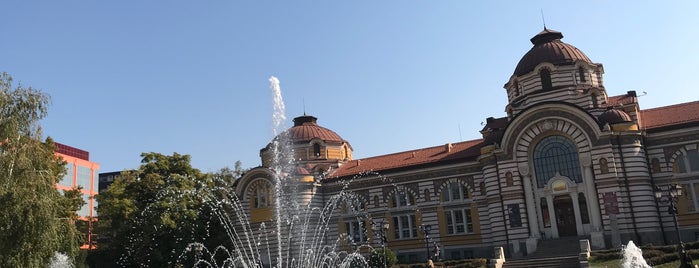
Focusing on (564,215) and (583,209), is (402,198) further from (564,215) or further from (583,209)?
(583,209)

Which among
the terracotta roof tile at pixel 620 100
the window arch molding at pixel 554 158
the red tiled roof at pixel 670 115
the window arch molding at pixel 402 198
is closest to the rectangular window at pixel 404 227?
the window arch molding at pixel 402 198

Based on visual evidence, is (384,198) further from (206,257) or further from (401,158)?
(206,257)

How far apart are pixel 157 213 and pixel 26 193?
755 inches

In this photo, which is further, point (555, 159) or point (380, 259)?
point (555, 159)

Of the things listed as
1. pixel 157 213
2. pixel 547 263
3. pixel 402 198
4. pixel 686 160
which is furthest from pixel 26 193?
pixel 686 160

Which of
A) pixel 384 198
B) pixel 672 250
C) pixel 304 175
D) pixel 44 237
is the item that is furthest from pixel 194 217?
pixel 672 250

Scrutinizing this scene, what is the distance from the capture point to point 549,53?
4181 centimetres

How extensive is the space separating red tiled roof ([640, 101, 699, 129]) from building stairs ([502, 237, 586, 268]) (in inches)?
353

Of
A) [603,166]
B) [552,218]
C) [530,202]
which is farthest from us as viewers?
[530,202]

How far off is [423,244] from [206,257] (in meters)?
16.0

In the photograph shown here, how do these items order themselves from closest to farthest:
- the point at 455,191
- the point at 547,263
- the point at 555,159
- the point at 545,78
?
the point at 547,263
the point at 555,159
the point at 545,78
the point at 455,191

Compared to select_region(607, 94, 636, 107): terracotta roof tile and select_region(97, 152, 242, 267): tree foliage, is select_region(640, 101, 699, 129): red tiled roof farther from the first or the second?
select_region(97, 152, 242, 267): tree foliage

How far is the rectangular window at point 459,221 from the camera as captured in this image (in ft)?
139

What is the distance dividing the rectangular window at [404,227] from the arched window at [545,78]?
1272cm
